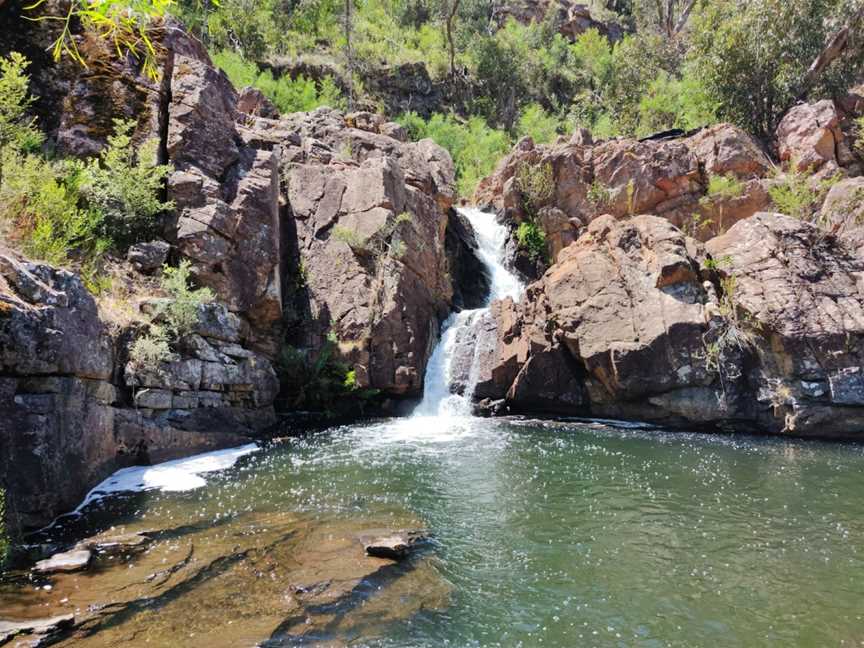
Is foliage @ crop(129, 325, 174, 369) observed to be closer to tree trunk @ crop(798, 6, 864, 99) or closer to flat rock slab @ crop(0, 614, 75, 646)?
flat rock slab @ crop(0, 614, 75, 646)

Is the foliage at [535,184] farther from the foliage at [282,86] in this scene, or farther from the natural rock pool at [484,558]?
the foliage at [282,86]

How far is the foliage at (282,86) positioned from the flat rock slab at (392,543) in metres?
34.8

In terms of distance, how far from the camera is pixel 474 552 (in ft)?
25.3

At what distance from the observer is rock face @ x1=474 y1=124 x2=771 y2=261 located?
23812 mm

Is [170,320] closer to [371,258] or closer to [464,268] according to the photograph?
[371,258]

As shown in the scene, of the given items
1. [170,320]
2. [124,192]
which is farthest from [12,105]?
[170,320]

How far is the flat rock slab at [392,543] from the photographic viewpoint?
24.1ft

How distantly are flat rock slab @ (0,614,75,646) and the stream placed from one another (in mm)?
149

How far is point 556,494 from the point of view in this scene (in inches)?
404

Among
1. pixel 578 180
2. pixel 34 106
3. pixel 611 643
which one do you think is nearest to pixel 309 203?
pixel 34 106

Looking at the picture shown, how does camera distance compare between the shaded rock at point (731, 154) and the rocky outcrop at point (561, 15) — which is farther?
the rocky outcrop at point (561, 15)

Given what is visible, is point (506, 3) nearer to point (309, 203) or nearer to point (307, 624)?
point (309, 203)

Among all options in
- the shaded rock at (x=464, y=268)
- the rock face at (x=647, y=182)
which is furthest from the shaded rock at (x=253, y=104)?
the rock face at (x=647, y=182)

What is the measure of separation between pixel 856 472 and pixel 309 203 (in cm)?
1845
